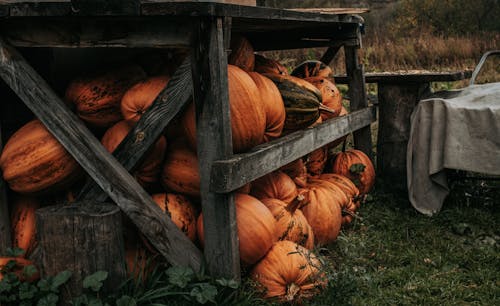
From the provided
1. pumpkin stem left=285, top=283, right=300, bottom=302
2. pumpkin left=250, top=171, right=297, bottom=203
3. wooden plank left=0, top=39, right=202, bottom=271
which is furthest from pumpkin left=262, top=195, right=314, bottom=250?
wooden plank left=0, top=39, right=202, bottom=271

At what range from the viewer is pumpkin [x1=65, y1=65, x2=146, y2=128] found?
3465 mm

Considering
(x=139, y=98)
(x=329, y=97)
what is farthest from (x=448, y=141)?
(x=139, y=98)

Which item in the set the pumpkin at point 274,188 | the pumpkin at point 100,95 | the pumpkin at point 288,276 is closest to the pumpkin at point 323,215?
the pumpkin at point 274,188

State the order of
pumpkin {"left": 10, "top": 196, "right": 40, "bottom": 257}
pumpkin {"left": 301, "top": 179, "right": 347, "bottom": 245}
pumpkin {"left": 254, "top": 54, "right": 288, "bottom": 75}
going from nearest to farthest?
pumpkin {"left": 10, "top": 196, "right": 40, "bottom": 257} < pumpkin {"left": 301, "top": 179, "right": 347, "bottom": 245} < pumpkin {"left": 254, "top": 54, "right": 288, "bottom": 75}

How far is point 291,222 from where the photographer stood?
3.55m

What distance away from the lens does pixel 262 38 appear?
18.1ft

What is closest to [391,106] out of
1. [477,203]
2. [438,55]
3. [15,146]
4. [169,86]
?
[477,203]

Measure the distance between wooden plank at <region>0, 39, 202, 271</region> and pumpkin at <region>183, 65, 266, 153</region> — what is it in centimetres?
44

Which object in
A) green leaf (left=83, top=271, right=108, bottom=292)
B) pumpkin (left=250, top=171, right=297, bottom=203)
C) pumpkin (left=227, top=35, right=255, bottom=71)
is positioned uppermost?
pumpkin (left=227, top=35, right=255, bottom=71)

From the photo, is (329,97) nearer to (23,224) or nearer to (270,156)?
(270,156)

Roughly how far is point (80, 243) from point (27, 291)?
380 mm

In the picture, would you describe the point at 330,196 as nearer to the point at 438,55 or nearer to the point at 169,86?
the point at 169,86

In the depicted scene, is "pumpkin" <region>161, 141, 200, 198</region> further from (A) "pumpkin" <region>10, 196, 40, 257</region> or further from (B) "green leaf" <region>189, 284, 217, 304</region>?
(A) "pumpkin" <region>10, 196, 40, 257</region>

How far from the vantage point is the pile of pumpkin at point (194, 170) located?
3137mm
